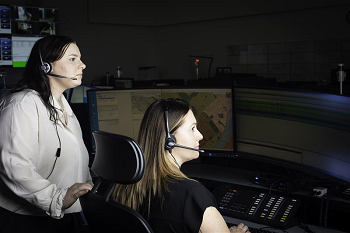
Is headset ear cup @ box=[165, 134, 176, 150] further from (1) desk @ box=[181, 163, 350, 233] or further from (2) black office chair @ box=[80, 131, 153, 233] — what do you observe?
(1) desk @ box=[181, 163, 350, 233]

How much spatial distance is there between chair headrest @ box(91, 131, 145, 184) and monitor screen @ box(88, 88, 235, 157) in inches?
46.4

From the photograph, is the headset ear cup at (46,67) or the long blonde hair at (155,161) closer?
the long blonde hair at (155,161)

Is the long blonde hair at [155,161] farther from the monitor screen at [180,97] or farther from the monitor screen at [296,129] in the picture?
the monitor screen at [180,97]

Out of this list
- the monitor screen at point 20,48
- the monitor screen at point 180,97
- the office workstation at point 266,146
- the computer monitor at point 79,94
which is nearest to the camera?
the office workstation at point 266,146

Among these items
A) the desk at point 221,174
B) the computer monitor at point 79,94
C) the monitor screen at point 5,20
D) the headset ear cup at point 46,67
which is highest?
the monitor screen at point 5,20

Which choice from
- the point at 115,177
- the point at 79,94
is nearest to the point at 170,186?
the point at 115,177

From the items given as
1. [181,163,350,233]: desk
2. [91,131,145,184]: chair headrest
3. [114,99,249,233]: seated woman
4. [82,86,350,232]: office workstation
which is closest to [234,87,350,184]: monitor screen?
[82,86,350,232]: office workstation

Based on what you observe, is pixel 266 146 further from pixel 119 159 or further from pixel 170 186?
pixel 119 159

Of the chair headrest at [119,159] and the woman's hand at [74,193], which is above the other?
the chair headrest at [119,159]

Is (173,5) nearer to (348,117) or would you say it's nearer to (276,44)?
(276,44)

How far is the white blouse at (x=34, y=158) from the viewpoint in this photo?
1.54m

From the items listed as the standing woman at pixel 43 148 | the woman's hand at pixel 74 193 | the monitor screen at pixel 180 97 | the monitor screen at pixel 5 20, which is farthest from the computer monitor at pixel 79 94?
the monitor screen at pixel 5 20

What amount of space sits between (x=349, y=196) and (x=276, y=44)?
5970 mm

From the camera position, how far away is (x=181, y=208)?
121 centimetres
